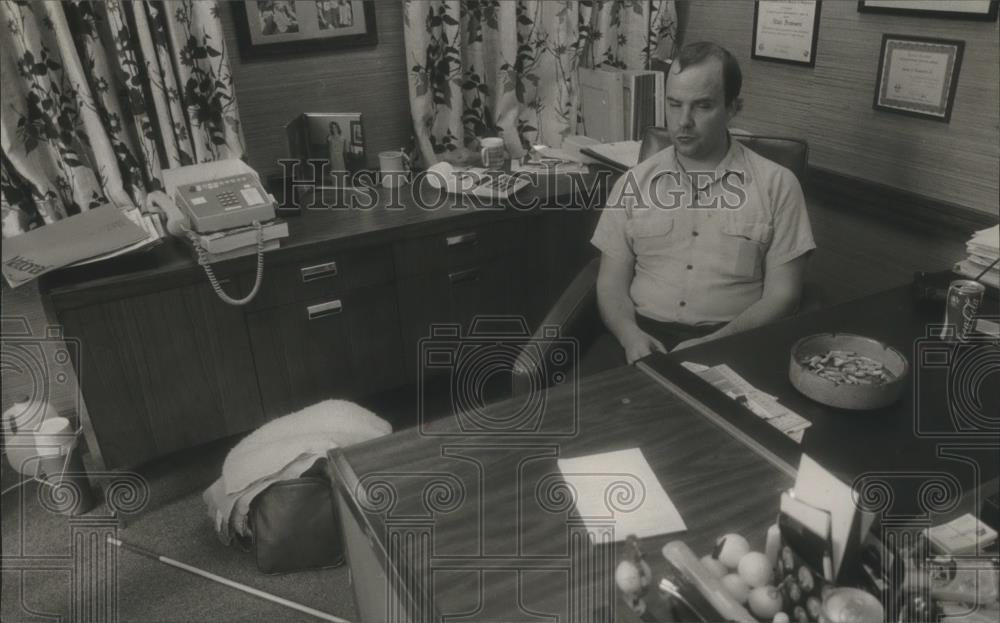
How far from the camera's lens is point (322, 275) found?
2.38 meters

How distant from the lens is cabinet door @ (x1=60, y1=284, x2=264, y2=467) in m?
2.16

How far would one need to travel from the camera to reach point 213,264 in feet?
7.22

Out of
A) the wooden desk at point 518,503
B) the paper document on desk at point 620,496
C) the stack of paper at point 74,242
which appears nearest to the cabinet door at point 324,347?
the stack of paper at point 74,242

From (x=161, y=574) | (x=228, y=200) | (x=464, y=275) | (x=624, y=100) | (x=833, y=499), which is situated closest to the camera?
(x=833, y=499)

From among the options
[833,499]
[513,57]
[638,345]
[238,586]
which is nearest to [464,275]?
[638,345]

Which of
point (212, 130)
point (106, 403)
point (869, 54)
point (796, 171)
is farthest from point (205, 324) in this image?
point (869, 54)

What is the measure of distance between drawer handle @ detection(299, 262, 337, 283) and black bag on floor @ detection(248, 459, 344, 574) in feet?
1.95

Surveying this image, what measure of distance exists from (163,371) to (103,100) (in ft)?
2.85

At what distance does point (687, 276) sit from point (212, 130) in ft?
5.35

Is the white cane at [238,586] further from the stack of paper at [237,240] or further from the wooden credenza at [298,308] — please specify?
the stack of paper at [237,240]

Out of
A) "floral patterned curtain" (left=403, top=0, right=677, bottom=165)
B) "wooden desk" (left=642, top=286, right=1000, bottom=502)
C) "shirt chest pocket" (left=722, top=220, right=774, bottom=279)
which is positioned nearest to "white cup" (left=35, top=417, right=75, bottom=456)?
"floral patterned curtain" (left=403, top=0, right=677, bottom=165)

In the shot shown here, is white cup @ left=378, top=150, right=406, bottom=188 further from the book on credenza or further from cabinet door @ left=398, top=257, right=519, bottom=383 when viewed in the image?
the book on credenza

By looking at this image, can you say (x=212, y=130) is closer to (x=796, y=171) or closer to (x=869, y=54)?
(x=796, y=171)

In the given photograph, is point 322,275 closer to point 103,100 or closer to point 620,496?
point 103,100
